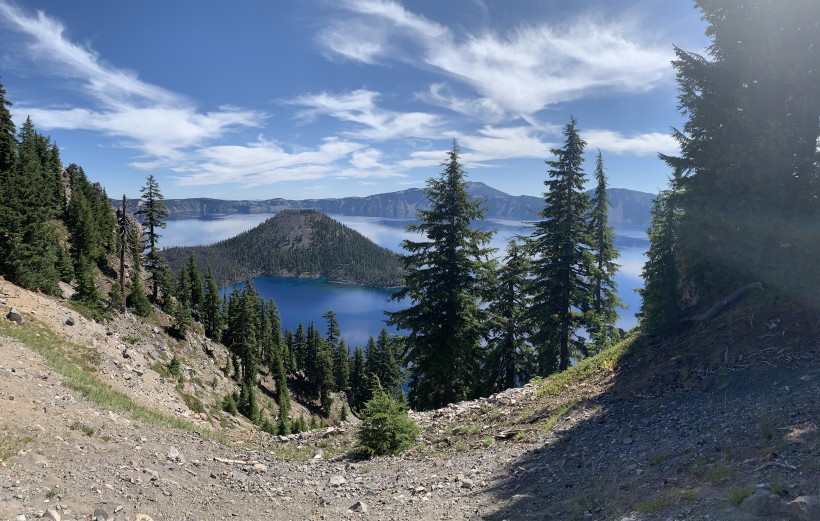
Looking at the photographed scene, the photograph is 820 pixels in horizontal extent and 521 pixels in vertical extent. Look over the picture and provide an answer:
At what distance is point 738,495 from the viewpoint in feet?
18.7

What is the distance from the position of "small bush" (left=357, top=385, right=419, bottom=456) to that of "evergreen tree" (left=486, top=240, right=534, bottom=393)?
39.9 ft

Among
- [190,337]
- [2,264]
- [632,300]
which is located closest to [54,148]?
[190,337]

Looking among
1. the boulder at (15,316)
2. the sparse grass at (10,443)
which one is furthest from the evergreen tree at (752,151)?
the boulder at (15,316)

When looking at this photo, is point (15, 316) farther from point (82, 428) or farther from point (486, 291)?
point (486, 291)

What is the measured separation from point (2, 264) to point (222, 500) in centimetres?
2620

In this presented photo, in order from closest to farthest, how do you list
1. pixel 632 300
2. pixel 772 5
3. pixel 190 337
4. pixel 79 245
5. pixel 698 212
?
pixel 772 5, pixel 698 212, pixel 79 245, pixel 190 337, pixel 632 300

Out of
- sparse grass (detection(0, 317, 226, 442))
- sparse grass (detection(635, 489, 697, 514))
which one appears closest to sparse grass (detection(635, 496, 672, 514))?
sparse grass (detection(635, 489, 697, 514))

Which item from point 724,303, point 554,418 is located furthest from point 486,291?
point 724,303

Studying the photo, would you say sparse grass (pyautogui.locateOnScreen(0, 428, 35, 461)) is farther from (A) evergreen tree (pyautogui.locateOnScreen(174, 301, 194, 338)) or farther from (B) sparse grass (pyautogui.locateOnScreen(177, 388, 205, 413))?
(A) evergreen tree (pyautogui.locateOnScreen(174, 301, 194, 338))

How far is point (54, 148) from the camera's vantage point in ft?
187

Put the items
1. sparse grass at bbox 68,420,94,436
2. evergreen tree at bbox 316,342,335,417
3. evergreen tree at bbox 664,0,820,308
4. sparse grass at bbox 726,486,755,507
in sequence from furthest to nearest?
evergreen tree at bbox 316,342,335,417 → evergreen tree at bbox 664,0,820,308 → sparse grass at bbox 68,420,94,436 → sparse grass at bbox 726,486,755,507

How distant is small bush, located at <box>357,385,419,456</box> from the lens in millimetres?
12281

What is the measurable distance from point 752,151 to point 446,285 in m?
12.2

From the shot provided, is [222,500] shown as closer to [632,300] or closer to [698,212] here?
[698,212]
